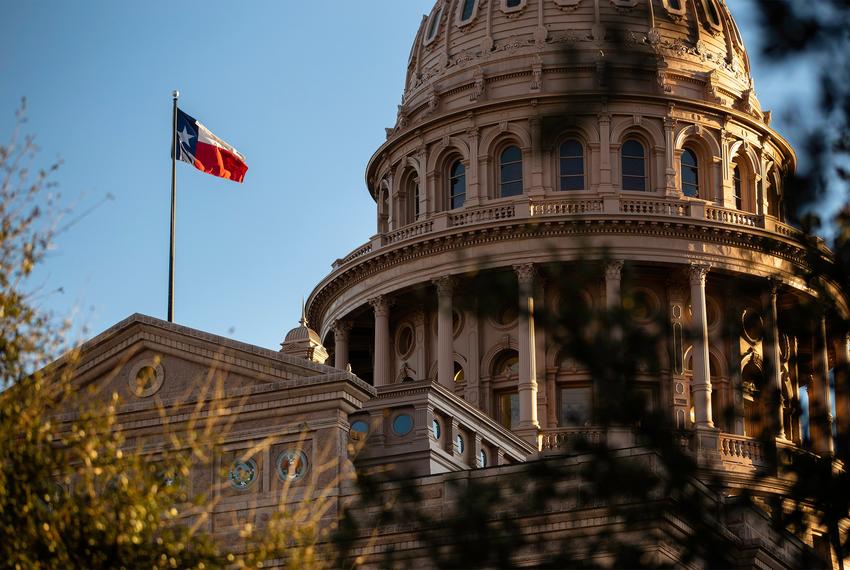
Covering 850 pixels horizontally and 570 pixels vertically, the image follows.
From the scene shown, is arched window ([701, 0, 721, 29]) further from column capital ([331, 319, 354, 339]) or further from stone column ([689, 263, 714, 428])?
column capital ([331, 319, 354, 339])

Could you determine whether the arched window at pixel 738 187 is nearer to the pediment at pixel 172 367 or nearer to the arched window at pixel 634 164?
the arched window at pixel 634 164

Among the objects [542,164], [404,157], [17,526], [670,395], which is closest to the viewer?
[17,526]

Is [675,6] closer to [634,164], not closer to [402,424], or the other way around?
[634,164]

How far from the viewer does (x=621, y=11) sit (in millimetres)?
77062

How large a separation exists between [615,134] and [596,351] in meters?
52.5

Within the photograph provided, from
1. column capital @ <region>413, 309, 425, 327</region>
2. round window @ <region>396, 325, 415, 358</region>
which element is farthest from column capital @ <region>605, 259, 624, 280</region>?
round window @ <region>396, 325, 415, 358</region>

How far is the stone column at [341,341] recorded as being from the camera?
76.1 meters

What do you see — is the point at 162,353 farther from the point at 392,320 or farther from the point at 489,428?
the point at 392,320

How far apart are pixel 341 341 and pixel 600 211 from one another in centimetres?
1204

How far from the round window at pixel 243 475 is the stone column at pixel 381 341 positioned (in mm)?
30885

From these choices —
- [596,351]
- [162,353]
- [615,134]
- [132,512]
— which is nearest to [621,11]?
[615,134]

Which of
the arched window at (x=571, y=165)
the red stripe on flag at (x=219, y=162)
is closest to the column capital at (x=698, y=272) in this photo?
the arched window at (x=571, y=165)

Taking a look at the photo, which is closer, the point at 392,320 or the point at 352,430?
the point at 352,430

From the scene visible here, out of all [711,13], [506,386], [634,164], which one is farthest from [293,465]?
[711,13]
